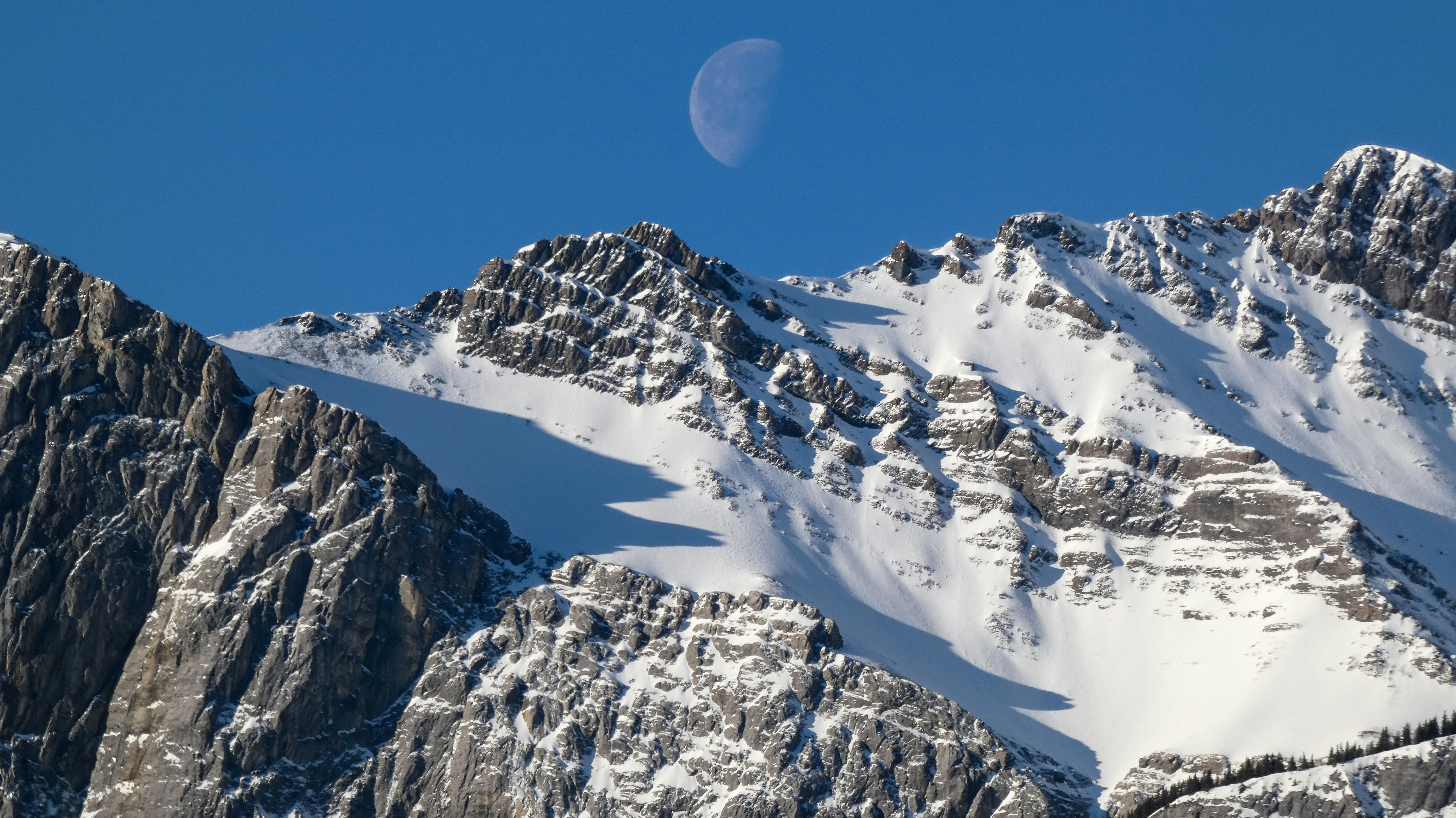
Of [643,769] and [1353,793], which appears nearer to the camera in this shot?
[1353,793]

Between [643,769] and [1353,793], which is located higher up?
[1353,793]

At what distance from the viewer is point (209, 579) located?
199 m

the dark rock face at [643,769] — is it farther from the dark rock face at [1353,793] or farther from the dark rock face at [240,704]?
the dark rock face at [1353,793]

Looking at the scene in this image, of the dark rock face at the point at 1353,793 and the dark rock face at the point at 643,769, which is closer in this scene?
the dark rock face at the point at 1353,793

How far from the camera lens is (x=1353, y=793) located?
18925 centimetres

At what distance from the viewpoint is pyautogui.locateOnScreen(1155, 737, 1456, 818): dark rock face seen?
621ft

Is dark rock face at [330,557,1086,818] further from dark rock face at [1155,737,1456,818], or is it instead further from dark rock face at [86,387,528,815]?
dark rock face at [1155,737,1456,818]

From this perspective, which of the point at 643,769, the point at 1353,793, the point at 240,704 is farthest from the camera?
the point at 643,769

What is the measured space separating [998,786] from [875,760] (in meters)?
13.8

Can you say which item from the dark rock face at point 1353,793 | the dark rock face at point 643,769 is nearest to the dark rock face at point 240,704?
the dark rock face at point 643,769

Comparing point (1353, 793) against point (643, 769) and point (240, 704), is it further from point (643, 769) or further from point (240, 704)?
point (240, 704)

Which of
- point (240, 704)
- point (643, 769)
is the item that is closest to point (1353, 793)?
point (643, 769)

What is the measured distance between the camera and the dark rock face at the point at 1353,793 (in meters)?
189

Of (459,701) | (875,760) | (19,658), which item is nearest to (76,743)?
(19,658)
